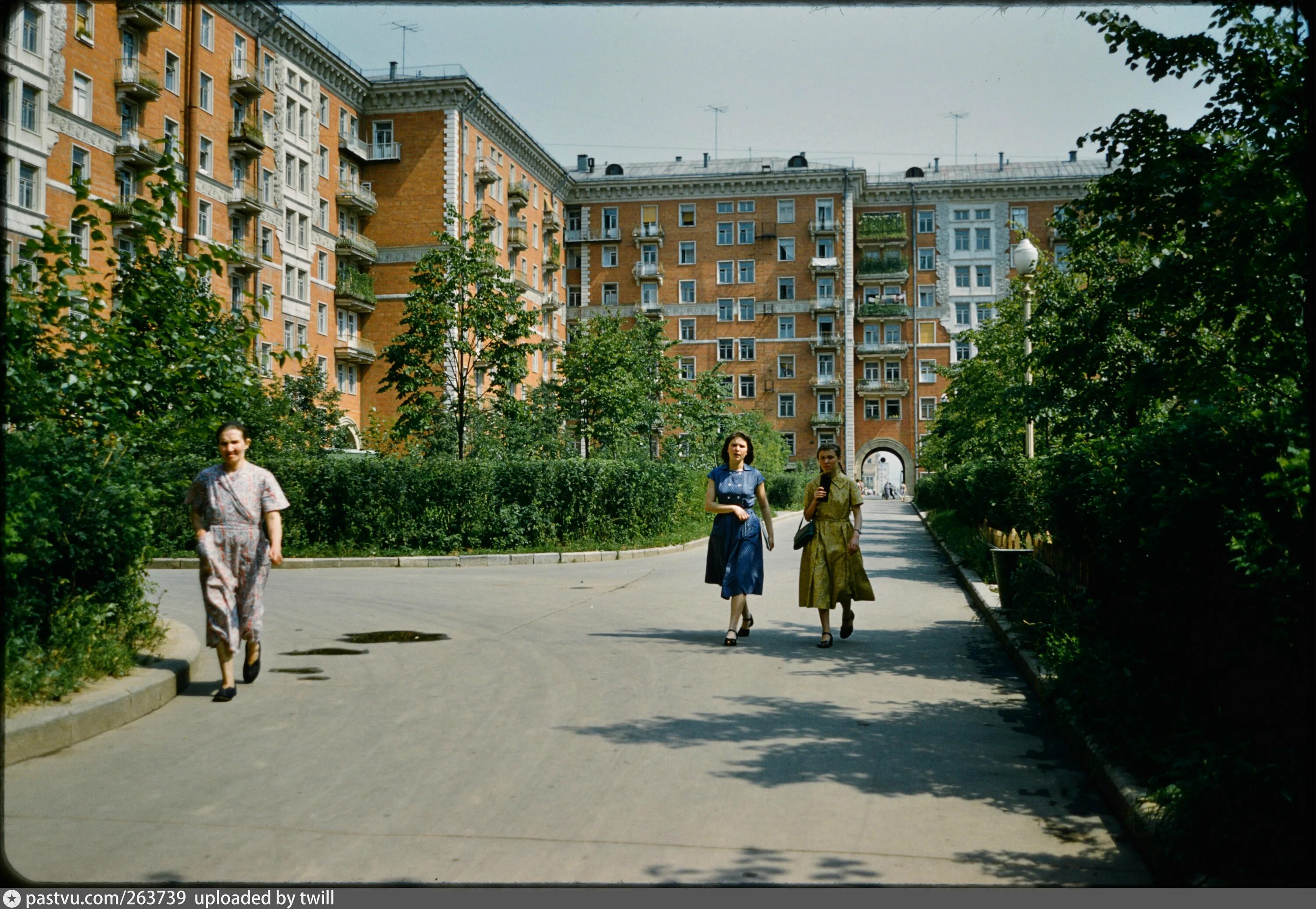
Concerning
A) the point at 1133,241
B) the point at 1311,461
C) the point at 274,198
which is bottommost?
the point at 1311,461

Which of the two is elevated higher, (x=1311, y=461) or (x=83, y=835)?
(x=1311, y=461)

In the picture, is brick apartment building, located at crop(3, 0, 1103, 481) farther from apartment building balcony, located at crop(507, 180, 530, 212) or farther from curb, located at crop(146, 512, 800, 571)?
curb, located at crop(146, 512, 800, 571)

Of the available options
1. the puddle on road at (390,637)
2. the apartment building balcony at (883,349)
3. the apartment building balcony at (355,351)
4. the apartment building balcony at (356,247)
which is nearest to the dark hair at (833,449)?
the puddle on road at (390,637)

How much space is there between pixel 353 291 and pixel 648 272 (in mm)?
28305

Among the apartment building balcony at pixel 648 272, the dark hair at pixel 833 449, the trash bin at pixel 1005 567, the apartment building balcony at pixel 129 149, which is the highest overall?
the apartment building balcony at pixel 648 272

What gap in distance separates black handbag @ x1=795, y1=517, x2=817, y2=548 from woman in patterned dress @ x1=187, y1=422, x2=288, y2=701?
478cm

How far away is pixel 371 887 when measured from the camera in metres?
3.92

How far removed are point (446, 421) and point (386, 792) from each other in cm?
2526

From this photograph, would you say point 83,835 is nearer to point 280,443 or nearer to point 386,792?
point 386,792

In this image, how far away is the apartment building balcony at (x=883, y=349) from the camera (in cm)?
8069

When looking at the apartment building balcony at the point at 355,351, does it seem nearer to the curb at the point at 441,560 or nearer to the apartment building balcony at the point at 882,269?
the apartment building balcony at the point at 882,269

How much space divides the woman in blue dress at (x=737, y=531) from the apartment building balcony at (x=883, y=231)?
7274 centimetres

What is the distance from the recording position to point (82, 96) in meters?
38.8

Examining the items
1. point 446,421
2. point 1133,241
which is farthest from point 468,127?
point 1133,241
